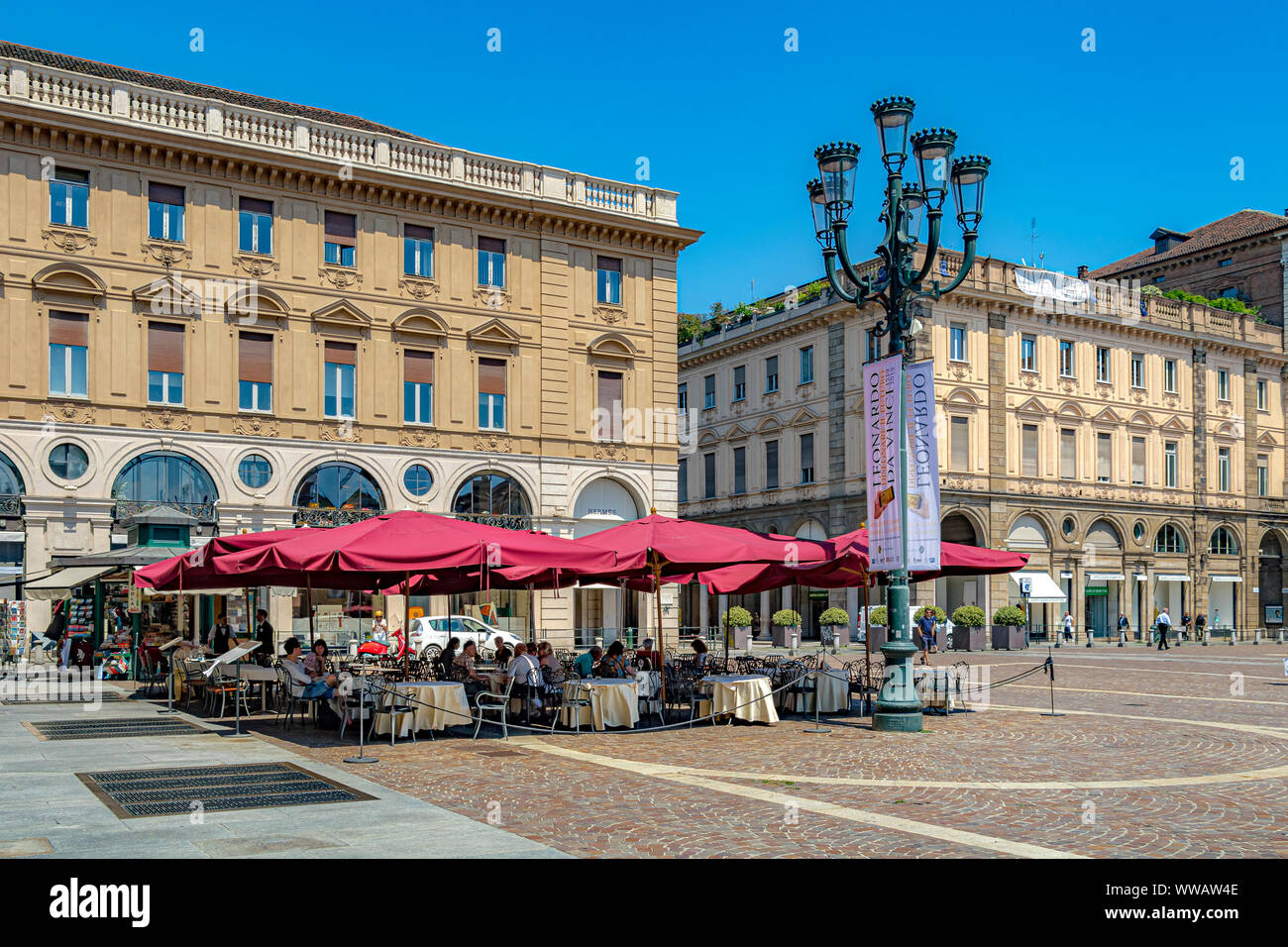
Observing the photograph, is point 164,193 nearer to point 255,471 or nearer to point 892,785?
point 255,471

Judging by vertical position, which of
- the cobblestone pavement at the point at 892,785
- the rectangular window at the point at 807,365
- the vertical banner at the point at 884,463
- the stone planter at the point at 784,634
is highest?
the rectangular window at the point at 807,365

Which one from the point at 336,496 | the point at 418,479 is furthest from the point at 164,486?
the point at 418,479

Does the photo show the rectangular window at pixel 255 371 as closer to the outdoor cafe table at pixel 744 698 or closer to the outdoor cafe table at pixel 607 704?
the outdoor cafe table at pixel 607 704

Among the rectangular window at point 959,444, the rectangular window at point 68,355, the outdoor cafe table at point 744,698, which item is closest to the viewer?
the outdoor cafe table at point 744,698

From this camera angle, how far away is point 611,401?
37281 millimetres

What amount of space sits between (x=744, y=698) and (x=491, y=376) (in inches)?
793

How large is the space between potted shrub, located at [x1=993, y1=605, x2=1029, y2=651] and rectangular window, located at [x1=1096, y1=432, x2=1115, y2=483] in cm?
1274

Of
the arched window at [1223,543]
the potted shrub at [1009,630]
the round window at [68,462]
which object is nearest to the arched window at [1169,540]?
the arched window at [1223,543]

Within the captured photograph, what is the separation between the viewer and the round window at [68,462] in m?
28.6

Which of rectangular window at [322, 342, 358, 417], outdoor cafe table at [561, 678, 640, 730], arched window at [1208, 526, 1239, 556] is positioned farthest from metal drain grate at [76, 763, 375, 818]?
arched window at [1208, 526, 1239, 556]

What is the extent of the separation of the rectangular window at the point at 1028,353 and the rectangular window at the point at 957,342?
3.52 metres

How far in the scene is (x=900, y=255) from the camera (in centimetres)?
1680

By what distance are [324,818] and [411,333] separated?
85.0 feet
